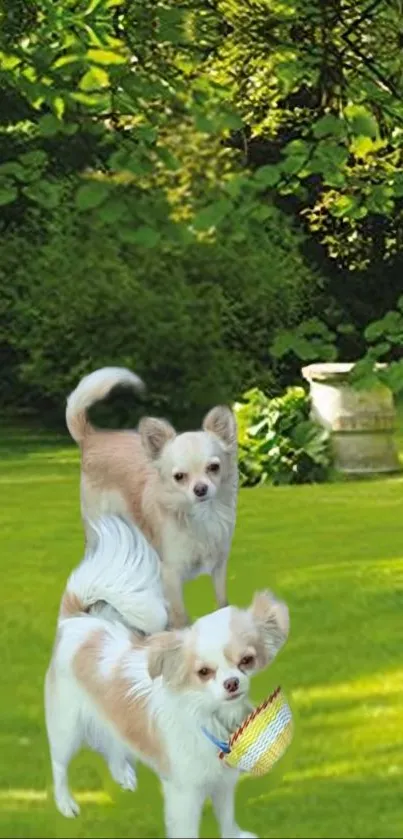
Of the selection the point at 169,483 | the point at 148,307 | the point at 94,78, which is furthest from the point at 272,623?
the point at 148,307

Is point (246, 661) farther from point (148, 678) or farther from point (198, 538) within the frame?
point (198, 538)

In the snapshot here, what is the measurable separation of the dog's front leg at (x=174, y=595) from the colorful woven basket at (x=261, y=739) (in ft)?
1.37

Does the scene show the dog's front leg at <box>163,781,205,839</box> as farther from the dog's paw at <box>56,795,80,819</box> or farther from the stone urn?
the stone urn

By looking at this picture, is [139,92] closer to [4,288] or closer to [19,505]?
[19,505]

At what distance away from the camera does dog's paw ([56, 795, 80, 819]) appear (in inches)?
187

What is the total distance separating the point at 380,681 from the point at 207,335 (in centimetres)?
761

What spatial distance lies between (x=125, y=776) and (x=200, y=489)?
2.84ft

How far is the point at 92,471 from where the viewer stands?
4605 millimetres

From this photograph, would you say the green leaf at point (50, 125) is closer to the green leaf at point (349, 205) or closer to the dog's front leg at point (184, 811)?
the green leaf at point (349, 205)

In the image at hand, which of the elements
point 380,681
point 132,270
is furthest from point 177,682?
point 132,270

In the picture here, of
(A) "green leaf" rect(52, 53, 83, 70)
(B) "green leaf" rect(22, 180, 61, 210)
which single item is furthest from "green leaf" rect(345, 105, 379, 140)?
(B) "green leaf" rect(22, 180, 61, 210)

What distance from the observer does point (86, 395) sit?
481 centimetres

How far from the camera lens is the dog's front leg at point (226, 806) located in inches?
171

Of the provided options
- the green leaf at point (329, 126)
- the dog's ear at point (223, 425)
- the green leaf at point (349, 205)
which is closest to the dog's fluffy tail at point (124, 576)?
the dog's ear at point (223, 425)
